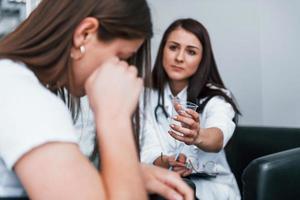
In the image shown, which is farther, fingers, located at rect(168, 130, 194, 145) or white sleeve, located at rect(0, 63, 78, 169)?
fingers, located at rect(168, 130, 194, 145)

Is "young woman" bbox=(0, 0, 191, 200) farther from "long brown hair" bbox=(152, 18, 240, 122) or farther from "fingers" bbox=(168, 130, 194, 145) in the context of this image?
"long brown hair" bbox=(152, 18, 240, 122)

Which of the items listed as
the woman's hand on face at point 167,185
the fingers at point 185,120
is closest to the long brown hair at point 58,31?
the woman's hand on face at point 167,185

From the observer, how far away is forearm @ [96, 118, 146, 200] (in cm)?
64

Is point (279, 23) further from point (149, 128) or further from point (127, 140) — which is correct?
point (127, 140)

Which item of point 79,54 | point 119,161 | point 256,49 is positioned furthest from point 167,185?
point 256,49

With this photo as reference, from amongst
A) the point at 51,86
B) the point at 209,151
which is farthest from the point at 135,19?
the point at 209,151

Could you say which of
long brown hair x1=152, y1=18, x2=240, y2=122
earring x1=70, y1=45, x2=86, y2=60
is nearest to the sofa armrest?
earring x1=70, y1=45, x2=86, y2=60

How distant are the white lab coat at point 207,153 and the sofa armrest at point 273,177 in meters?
→ 0.61

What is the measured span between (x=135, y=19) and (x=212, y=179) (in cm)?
103

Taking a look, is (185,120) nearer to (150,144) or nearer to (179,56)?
(150,144)

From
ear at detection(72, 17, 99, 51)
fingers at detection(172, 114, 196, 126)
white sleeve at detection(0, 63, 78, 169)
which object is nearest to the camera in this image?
white sleeve at detection(0, 63, 78, 169)

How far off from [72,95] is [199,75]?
1.04m

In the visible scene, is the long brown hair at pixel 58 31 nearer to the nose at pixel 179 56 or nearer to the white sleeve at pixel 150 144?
the white sleeve at pixel 150 144

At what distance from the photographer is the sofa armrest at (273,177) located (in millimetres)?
926
